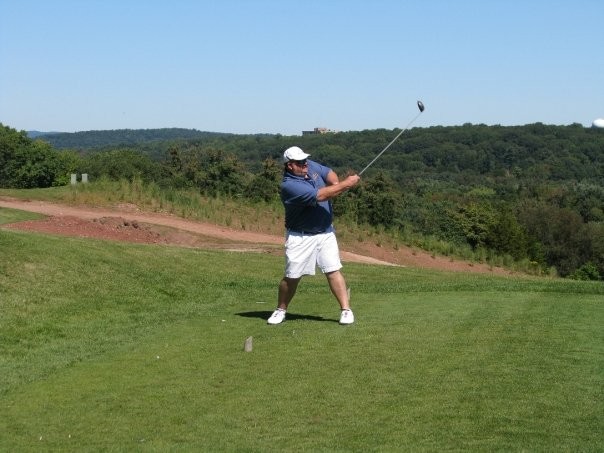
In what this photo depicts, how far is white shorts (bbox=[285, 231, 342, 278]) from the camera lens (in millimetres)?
10656

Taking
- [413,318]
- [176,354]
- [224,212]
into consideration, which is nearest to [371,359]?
[176,354]

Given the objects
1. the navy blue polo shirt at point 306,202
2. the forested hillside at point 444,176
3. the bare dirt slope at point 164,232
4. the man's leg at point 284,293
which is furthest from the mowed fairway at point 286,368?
the forested hillside at point 444,176

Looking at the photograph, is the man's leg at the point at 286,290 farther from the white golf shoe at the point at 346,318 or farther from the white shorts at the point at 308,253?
the white golf shoe at the point at 346,318

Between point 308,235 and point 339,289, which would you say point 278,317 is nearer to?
point 339,289

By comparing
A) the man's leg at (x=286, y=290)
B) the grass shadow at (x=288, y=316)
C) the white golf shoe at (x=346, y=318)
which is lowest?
the grass shadow at (x=288, y=316)

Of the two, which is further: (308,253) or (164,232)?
(164,232)

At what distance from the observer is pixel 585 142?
141375mm

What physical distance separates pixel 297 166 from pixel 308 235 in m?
0.86

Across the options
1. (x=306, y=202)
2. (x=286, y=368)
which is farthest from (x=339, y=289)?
(x=286, y=368)

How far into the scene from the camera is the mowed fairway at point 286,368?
19.7 ft

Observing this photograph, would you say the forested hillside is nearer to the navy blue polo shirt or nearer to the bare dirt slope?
the bare dirt slope

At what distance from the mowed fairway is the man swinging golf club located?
1.24 feet

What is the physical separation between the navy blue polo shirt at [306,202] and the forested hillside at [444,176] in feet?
88.1

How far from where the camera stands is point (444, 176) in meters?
130
